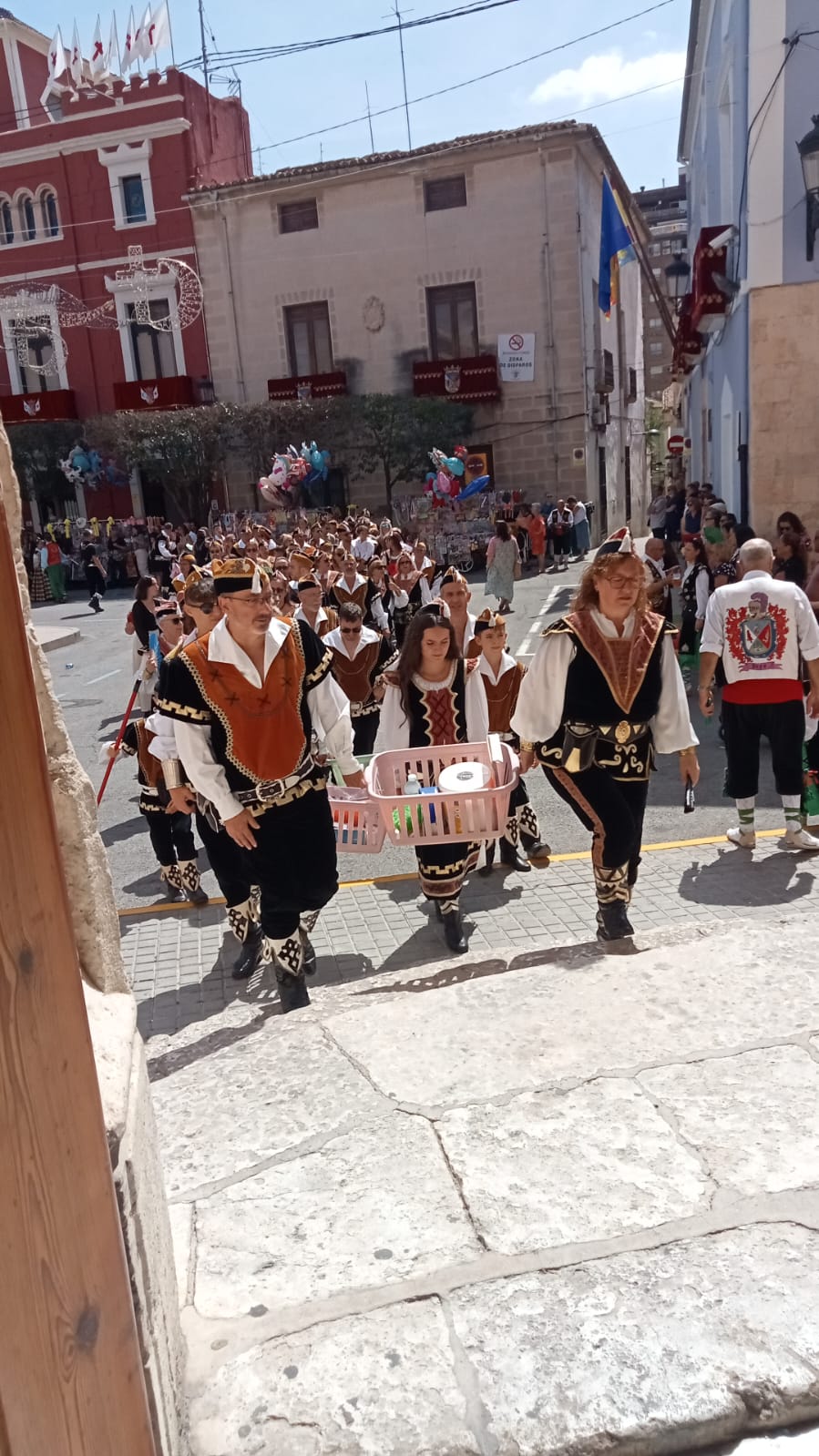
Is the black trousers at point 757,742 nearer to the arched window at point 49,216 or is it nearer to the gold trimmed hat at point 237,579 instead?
the gold trimmed hat at point 237,579

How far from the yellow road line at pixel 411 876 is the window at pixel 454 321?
76.5 ft

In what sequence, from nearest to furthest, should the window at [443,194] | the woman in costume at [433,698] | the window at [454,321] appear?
the woman in costume at [433,698] < the window at [443,194] < the window at [454,321]

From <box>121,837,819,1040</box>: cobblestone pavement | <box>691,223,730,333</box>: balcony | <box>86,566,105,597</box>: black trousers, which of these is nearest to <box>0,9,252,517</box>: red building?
<box>86,566,105,597</box>: black trousers

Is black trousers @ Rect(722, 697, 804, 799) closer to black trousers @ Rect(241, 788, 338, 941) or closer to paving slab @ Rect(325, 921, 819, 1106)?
paving slab @ Rect(325, 921, 819, 1106)

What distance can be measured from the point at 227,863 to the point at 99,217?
98.9 feet

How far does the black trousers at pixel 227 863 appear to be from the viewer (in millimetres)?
4887

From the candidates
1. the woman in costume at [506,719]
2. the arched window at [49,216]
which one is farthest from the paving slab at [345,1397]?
the arched window at [49,216]

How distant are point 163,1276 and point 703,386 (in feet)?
69.0

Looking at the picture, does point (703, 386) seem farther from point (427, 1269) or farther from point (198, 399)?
point (427, 1269)

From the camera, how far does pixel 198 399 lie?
1171 inches

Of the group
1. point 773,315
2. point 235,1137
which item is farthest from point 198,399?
point 235,1137

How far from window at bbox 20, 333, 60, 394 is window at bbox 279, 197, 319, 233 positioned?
324 inches

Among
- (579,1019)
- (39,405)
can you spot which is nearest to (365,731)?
(579,1019)

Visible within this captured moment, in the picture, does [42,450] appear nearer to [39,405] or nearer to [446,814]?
[39,405]
